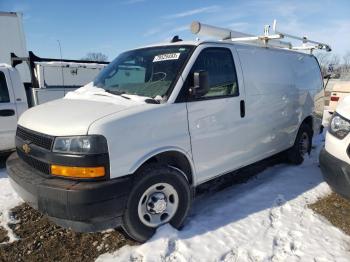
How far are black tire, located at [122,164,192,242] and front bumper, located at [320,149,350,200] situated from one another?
160 centimetres

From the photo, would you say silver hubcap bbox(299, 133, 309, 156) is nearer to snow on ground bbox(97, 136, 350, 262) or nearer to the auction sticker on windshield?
snow on ground bbox(97, 136, 350, 262)

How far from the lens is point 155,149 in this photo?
334 centimetres

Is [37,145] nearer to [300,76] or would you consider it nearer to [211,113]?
[211,113]

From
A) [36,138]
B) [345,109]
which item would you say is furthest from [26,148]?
[345,109]

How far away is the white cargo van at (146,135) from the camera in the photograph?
9.82 ft

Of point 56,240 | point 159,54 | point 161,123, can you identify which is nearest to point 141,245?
point 56,240

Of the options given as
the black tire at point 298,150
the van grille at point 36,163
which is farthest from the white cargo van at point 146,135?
the black tire at point 298,150

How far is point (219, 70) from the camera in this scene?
4.15m

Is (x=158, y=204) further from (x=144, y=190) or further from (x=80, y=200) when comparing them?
(x=80, y=200)

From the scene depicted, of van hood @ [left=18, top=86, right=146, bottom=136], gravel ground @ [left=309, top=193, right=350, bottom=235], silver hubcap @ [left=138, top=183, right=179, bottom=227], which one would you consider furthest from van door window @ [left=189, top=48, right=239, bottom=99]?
gravel ground @ [left=309, top=193, right=350, bottom=235]

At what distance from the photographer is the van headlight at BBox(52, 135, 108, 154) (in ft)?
9.65

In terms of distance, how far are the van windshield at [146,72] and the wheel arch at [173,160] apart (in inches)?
23.2

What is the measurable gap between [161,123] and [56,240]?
1714 millimetres

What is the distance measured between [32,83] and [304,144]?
19.1ft
